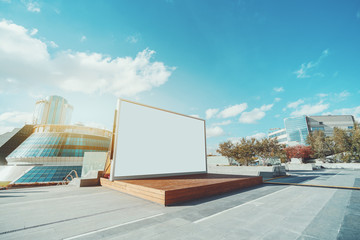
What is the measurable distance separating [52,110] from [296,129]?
190 m

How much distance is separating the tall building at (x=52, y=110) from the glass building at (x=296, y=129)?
178257 millimetres

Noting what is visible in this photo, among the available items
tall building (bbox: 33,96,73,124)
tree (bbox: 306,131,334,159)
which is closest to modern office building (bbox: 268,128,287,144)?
tree (bbox: 306,131,334,159)

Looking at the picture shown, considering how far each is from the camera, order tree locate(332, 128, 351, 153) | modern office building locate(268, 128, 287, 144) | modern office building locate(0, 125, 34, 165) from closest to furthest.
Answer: tree locate(332, 128, 351, 153) < modern office building locate(0, 125, 34, 165) < modern office building locate(268, 128, 287, 144)

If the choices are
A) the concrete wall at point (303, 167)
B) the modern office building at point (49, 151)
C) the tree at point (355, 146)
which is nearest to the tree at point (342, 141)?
the tree at point (355, 146)

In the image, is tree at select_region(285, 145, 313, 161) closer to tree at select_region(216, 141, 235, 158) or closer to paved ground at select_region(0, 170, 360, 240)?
tree at select_region(216, 141, 235, 158)

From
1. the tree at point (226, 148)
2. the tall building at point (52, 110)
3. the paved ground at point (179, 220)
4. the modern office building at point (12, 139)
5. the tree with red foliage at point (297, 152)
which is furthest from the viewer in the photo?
the tall building at point (52, 110)

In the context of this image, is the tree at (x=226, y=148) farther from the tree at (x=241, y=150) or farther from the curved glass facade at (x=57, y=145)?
the curved glass facade at (x=57, y=145)

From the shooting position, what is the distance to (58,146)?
39031 millimetres

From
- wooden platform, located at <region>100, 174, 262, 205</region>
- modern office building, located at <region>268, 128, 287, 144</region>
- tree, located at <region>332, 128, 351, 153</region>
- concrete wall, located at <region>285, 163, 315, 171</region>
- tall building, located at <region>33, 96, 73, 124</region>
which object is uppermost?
tall building, located at <region>33, 96, 73, 124</region>

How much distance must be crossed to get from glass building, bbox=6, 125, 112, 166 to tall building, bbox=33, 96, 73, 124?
11666 cm

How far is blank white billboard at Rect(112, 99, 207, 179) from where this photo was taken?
8594mm

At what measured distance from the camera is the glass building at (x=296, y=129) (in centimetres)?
7088

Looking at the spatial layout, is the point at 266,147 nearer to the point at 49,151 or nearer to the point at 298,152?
the point at 298,152

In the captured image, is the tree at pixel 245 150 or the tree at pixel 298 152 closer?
the tree at pixel 245 150
